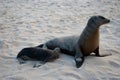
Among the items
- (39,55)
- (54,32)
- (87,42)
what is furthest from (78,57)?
(54,32)

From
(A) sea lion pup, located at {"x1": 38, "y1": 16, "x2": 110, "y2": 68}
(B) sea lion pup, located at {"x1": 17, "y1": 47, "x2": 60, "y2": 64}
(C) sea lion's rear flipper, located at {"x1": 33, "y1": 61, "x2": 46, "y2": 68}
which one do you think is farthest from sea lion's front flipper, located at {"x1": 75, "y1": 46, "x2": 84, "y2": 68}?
(C) sea lion's rear flipper, located at {"x1": 33, "y1": 61, "x2": 46, "y2": 68}

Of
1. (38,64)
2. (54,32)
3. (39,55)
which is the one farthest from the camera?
(54,32)

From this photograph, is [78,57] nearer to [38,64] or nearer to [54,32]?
[38,64]

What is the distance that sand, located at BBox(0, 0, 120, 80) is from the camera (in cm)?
377

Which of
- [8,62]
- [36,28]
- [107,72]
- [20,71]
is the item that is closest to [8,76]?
[20,71]

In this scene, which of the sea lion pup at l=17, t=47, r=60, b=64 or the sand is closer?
the sand

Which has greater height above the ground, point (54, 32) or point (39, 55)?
point (39, 55)

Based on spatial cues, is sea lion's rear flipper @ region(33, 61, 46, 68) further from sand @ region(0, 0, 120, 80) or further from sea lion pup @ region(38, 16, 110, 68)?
sea lion pup @ region(38, 16, 110, 68)

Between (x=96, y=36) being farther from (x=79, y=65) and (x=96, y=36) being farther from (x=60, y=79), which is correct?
(x=60, y=79)

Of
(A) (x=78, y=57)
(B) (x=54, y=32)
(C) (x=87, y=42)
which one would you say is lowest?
(B) (x=54, y=32)

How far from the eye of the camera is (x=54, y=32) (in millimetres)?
5852

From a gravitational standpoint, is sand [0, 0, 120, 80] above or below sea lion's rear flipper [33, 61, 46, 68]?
below

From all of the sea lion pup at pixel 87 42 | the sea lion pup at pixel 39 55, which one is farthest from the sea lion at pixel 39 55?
the sea lion pup at pixel 87 42

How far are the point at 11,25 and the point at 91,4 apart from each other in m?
2.91
